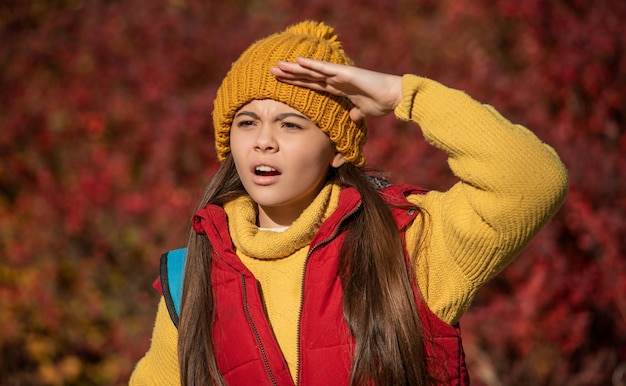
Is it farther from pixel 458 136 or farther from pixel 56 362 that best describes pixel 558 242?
pixel 56 362

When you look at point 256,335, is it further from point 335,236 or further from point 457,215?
point 457,215

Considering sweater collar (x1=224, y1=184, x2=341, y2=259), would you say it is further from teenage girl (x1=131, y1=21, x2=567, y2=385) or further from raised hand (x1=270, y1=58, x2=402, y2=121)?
raised hand (x1=270, y1=58, x2=402, y2=121)

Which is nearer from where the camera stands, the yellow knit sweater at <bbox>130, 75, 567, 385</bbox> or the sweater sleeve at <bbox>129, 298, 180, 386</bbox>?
the yellow knit sweater at <bbox>130, 75, 567, 385</bbox>

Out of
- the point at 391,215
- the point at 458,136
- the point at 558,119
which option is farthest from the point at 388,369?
the point at 558,119

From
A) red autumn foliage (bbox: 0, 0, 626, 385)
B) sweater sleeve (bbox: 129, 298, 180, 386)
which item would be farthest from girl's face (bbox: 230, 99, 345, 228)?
red autumn foliage (bbox: 0, 0, 626, 385)

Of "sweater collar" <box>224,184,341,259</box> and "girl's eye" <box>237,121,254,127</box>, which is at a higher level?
"girl's eye" <box>237,121,254,127</box>

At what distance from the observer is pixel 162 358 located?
2850mm

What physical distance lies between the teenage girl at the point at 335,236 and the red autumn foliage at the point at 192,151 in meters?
2.03

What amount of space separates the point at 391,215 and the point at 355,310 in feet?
1.06

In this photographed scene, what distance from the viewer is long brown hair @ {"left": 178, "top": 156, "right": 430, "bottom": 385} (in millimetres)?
2525

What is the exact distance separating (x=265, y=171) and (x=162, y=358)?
2.31 ft

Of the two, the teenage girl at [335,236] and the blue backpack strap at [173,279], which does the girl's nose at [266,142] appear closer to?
the teenage girl at [335,236]

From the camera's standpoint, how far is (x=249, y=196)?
296 cm

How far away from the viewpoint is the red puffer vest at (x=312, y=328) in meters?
2.53
